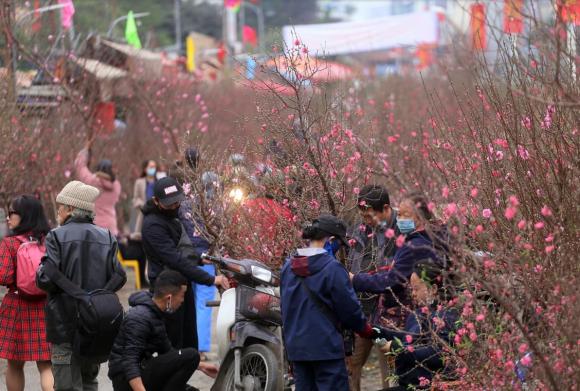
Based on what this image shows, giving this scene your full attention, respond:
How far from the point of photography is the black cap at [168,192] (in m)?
9.02

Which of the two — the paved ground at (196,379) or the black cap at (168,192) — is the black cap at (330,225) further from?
the paved ground at (196,379)

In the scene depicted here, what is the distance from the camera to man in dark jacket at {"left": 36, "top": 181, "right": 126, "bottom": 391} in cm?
767

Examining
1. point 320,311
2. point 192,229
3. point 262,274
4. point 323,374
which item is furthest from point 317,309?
point 192,229

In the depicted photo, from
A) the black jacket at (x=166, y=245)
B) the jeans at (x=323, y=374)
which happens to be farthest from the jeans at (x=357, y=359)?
the jeans at (x=323, y=374)

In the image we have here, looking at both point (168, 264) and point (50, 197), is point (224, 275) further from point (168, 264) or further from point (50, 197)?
point (50, 197)

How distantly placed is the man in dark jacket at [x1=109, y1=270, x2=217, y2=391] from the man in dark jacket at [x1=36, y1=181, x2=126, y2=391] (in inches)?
8.9

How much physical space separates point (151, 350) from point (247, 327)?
0.67 m

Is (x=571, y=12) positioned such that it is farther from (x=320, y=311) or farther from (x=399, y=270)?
(x=320, y=311)

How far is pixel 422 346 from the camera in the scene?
6.52m

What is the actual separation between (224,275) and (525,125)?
273 centimetres

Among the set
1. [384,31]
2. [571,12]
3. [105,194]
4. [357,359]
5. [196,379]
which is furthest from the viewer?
[384,31]

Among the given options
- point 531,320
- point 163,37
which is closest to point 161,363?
point 531,320

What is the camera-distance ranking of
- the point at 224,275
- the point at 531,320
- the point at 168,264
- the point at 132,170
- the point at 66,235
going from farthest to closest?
1. the point at 132,170
2. the point at 168,264
3. the point at 224,275
4. the point at 66,235
5. the point at 531,320

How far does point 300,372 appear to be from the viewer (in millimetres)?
7047
